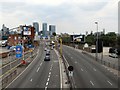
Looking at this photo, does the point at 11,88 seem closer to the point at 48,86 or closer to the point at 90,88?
the point at 48,86

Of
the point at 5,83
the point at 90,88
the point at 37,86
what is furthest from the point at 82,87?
the point at 5,83

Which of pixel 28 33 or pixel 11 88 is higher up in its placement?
pixel 28 33

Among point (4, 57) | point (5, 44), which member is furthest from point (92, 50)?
point (5, 44)

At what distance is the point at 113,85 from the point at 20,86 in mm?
12514

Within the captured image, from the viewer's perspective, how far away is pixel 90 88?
1235 inches

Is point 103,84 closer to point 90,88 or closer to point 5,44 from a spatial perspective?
point 90,88

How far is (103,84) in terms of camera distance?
113 feet

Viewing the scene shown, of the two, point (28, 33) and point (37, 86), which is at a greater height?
point (28, 33)

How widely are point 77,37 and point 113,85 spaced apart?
132300 mm

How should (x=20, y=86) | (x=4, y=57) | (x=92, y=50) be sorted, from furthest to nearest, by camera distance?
(x=92, y=50) < (x=4, y=57) < (x=20, y=86)

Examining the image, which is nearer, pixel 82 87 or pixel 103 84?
pixel 82 87

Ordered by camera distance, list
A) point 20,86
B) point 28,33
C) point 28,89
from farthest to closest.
A: point 28,33
point 20,86
point 28,89

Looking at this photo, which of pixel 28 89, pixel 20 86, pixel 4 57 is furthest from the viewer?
pixel 4 57

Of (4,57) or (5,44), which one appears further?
(5,44)
